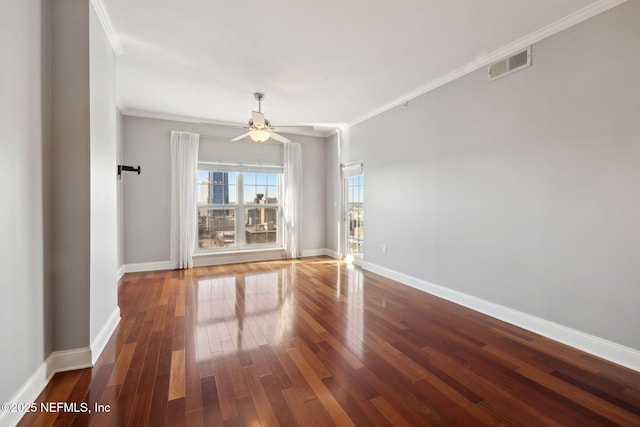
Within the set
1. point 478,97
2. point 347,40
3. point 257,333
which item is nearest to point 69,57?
point 347,40

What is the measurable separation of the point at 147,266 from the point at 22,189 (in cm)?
379

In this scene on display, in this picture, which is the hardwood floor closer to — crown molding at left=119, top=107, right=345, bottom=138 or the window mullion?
the window mullion

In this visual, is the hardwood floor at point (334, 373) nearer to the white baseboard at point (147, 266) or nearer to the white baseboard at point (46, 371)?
the white baseboard at point (46, 371)

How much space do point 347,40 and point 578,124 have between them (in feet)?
7.30

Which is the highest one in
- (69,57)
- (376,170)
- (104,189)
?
(69,57)

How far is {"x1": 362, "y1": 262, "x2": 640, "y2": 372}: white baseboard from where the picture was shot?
2164mm

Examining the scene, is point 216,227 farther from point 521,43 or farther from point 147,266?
point 521,43

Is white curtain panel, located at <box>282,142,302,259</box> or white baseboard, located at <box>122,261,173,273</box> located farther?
white curtain panel, located at <box>282,142,302,259</box>

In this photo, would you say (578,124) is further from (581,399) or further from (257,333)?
(257,333)

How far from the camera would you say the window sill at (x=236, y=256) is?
17.9ft

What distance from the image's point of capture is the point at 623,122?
2.17 meters

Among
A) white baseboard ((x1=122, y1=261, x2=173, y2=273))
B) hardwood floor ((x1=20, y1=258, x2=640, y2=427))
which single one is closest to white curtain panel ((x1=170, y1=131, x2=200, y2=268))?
white baseboard ((x1=122, y1=261, x2=173, y2=273))

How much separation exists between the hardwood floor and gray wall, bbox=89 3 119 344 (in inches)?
16.2

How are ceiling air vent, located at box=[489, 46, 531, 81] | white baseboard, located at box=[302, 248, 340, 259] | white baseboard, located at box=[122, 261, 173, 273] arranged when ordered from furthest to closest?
white baseboard, located at box=[302, 248, 340, 259] → white baseboard, located at box=[122, 261, 173, 273] → ceiling air vent, located at box=[489, 46, 531, 81]
